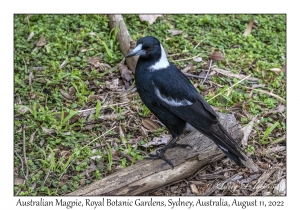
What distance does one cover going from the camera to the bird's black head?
151 inches

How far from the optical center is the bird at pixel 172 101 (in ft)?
12.1

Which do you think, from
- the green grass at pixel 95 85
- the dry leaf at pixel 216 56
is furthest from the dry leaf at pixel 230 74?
the dry leaf at pixel 216 56

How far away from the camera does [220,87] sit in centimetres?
487

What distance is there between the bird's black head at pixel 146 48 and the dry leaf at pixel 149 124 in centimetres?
77

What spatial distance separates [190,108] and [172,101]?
0.16 m

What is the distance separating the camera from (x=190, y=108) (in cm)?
378

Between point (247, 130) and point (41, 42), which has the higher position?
point (41, 42)

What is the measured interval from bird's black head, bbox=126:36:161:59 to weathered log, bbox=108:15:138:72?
3.02 feet

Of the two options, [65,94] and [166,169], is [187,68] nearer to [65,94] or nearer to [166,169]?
[65,94]

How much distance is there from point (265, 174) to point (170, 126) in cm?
92

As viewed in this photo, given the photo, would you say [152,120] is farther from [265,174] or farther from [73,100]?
[265,174]

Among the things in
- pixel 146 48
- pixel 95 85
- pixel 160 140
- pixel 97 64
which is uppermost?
pixel 146 48

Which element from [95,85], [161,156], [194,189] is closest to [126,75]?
[95,85]

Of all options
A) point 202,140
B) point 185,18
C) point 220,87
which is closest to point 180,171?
point 202,140
